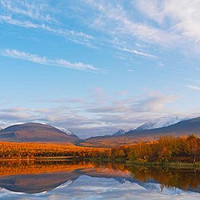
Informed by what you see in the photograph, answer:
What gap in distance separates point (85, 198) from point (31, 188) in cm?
1087

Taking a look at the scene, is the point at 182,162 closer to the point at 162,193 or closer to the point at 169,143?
the point at 169,143

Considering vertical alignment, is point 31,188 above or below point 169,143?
below

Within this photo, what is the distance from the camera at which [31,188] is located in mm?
39094

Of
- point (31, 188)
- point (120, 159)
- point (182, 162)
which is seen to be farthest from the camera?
point (120, 159)

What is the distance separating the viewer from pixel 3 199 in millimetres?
30016

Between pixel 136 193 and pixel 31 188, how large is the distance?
12249mm

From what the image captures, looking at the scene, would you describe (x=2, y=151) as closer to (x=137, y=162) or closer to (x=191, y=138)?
(x=137, y=162)

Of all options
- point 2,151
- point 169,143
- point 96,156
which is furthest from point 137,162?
point 2,151

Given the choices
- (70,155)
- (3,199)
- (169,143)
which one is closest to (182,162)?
(169,143)

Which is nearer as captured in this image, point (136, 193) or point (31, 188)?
point (136, 193)

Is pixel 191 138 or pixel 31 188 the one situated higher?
pixel 191 138

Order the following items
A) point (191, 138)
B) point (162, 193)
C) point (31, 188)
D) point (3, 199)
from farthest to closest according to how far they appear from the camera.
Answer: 1. point (191, 138)
2. point (31, 188)
3. point (162, 193)
4. point (3, 199)

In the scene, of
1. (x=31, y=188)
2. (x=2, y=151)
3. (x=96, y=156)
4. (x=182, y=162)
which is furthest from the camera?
(x=2, y=151)

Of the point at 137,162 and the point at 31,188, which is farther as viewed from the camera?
the point at 137,162
